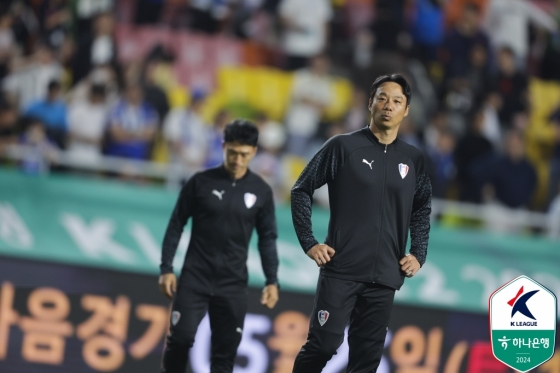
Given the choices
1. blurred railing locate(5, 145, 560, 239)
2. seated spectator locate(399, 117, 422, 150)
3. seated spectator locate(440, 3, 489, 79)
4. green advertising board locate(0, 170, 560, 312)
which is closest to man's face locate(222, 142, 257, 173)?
green advertising board locate(0, 170, 560, 312)

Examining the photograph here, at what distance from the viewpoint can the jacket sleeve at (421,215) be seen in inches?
207

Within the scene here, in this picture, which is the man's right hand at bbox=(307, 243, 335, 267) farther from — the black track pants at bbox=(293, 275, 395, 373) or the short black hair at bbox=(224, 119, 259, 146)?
the short black hair at bbox=(224, 119, 259, 146)

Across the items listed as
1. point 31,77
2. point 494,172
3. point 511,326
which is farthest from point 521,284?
point 31,77

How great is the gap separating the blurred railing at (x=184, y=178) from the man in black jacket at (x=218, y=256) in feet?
11.2

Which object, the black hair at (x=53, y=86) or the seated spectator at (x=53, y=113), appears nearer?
the seated spectator at (x=53, y=113)

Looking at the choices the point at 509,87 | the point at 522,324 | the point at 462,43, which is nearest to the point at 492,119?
the point at 509,87

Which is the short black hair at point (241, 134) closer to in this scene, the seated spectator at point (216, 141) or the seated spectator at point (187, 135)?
the seated spectator at point (216, 141)

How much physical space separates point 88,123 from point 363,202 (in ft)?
19.9

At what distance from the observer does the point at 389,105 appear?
16.4ft

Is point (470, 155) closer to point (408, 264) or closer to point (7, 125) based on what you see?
point (7, 125)

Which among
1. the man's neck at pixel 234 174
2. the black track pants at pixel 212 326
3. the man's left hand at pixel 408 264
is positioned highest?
the man's neck at pixel 234 174

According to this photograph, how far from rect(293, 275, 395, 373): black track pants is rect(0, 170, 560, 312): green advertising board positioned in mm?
3493

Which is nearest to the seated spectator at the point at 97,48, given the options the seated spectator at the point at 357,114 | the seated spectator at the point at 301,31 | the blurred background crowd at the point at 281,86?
the blurred background crowd at the point at 281,86

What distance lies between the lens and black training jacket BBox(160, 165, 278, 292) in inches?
240
